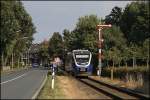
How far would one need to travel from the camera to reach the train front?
59.6 meters

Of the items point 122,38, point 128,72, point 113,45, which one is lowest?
point 128,72

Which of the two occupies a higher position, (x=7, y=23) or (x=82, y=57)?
(x=7, y=23)

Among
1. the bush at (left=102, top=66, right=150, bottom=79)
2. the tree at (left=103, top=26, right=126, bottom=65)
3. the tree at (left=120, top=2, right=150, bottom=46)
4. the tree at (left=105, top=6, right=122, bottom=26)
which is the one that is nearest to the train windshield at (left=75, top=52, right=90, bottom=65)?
the bush at (left=102, top=66, right=150, bottom=79)

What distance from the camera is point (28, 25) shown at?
134 metres

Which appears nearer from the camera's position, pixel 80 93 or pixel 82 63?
pixel 80 93

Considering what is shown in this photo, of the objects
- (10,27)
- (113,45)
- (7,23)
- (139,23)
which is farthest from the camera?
(139,23)

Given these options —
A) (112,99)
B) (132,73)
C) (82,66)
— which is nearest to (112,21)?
(82,66)

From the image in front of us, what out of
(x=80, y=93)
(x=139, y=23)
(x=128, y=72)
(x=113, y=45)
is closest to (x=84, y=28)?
(x=139, y=23)

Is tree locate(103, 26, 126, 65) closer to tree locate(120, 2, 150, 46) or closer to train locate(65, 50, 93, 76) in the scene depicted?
tree locate(120, 2, 150, 46)

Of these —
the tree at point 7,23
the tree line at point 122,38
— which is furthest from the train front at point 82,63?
the tree at point 7,23

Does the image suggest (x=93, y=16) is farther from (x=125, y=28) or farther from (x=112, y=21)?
(x=112, y=21)

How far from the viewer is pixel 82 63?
6025 cm

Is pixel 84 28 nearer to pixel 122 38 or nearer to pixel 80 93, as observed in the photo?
pixel 122 38

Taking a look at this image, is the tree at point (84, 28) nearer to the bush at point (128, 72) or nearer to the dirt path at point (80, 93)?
the bush at point (128, 72)
